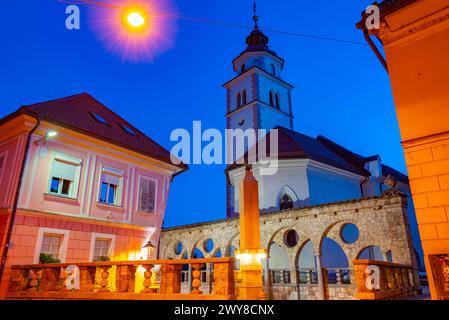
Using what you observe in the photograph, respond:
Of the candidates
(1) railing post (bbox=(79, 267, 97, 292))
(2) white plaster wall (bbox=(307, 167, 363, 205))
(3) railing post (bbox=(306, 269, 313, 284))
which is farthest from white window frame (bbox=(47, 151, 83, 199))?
(2) white plaster wall (bbox=(307, 167, 363, 205))

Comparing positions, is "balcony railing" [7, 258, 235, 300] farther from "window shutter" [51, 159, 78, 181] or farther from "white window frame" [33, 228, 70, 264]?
"window shutter" [51, 159, 78, 181]

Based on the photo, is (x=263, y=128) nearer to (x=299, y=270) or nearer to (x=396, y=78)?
(x=299, y=270)

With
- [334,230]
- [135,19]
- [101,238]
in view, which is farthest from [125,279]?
[334,230]

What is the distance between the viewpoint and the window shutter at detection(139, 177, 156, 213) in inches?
625

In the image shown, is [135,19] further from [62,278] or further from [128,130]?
[128,130]

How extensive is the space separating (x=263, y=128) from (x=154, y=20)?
86.0ft

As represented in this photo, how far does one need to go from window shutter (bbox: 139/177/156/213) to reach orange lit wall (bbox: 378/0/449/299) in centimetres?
1214

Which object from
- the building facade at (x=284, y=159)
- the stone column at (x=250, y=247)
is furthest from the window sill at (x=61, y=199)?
the building facade at (x=284, y=159)

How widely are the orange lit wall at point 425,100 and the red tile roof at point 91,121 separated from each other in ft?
39.0

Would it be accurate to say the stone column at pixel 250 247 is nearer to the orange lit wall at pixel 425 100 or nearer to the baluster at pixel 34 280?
the orange lit wall at pixel 425 100

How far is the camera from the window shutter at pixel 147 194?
15.9 m

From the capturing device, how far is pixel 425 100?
26.8ft
